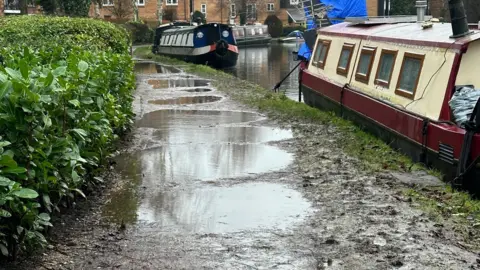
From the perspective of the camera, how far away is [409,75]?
29.8 ft

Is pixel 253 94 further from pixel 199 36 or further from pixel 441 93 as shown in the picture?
pixel 199 36

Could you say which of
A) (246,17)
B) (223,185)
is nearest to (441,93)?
(223,185)

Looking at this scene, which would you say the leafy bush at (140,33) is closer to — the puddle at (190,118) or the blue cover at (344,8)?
the blue cover at (344,8)

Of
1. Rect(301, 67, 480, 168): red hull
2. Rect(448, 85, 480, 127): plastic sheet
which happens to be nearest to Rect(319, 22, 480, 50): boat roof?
Rect(448, 85, 480, 127): plastic sheet

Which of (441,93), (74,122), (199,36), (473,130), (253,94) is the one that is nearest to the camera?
(74,122)

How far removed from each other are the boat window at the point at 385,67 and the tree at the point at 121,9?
150 feet

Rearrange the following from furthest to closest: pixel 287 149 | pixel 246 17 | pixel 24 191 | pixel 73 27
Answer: pixel 246 17
pixel 73 27
pixel 287 149
pixel 24 191

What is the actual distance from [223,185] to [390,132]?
10.7ft

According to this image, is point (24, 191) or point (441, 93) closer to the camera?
point (24, 191)

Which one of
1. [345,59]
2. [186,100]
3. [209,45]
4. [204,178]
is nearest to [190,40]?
[209,45]

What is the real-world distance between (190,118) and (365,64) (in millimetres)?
3395

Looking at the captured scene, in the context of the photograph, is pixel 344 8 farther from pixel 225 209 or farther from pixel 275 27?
pixel 275 27

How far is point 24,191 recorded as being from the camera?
3.74 metres

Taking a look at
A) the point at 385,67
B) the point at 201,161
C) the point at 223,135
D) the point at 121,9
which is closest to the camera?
the point at 201,161
